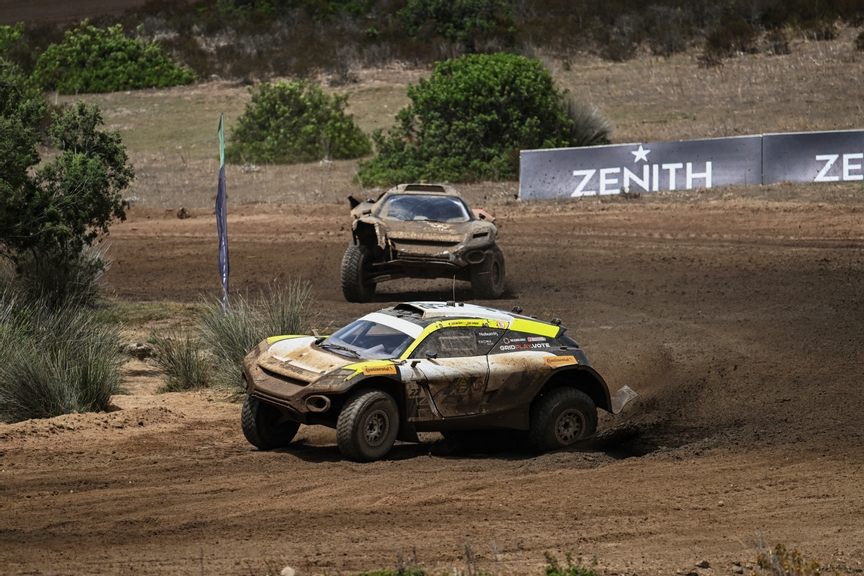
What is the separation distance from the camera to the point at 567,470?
1010 cm

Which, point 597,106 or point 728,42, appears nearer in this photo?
point 597,106

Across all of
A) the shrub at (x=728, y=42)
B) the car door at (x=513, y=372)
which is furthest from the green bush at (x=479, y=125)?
the car door at (x=513, y=372)

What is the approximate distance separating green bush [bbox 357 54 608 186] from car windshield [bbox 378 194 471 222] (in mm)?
10748

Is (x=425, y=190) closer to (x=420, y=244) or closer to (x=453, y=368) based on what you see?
(x=420, y=244)

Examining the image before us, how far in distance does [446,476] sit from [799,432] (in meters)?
3.86

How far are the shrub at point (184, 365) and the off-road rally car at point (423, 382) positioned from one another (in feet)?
12.3

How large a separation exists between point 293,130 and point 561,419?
25430 millimetres

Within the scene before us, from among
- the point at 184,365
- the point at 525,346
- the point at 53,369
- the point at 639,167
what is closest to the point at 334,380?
the point at 525,346

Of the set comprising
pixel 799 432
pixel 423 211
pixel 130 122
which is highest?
pixel 130 122

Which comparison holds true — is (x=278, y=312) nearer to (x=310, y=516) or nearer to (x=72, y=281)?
(x=72, y=281)

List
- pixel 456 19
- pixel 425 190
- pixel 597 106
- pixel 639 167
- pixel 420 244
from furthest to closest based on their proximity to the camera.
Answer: pixel 456 19
pixel 597 106
pixel 639 167
pixel 425 190
pixel 420 244

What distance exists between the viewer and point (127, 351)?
52.4 feet

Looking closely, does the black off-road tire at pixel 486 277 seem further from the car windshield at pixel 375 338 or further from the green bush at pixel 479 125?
the green bush at pixel 479 125

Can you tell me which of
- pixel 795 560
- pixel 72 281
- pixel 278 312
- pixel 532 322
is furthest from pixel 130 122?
pixel 795 560
